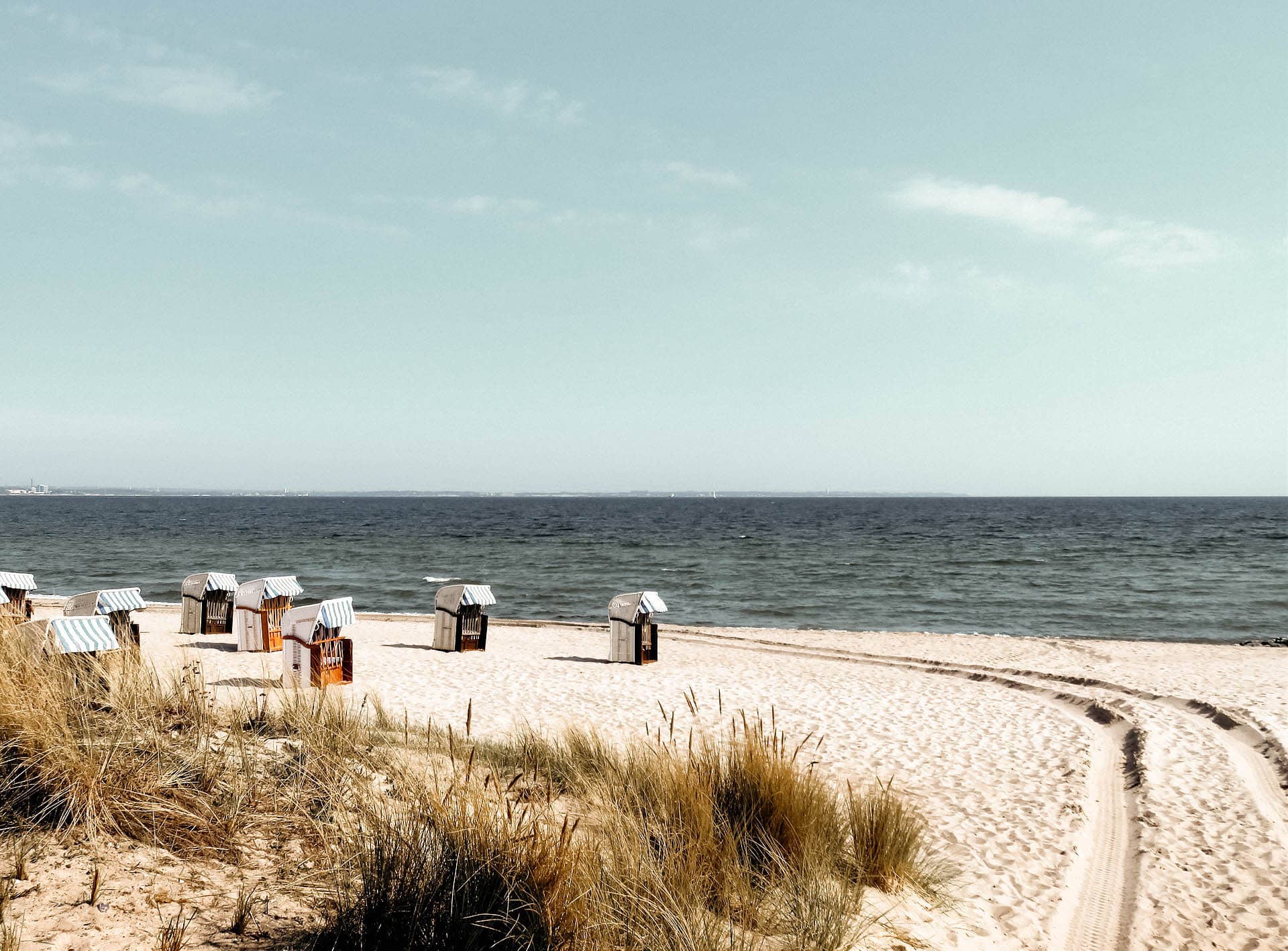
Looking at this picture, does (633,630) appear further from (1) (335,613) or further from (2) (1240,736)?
(2) (1240,736)

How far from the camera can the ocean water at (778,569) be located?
24.8 m

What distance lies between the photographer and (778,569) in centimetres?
3750

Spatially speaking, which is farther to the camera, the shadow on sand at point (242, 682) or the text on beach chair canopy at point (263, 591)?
the text on beach chair canopy at point (263, 591)

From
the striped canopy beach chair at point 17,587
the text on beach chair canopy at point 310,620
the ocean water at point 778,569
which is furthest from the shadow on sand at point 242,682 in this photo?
the ocean water at point 778,569

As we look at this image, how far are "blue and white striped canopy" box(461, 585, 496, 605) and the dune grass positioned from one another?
942 cm

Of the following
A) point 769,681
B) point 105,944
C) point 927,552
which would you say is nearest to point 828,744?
point 769,681

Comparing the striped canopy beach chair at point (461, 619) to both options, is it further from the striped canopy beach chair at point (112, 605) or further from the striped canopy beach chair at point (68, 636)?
the striped canopy beach chair at point (68, 636)

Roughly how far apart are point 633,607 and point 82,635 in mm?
8956

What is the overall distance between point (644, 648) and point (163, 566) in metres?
30.0

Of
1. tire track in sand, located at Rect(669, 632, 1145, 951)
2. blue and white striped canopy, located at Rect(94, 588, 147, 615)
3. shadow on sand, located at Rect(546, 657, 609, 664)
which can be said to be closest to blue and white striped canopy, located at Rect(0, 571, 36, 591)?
blue and white striped canopy, located at Rect(94, 588, 147, 615)

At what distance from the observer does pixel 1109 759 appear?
8.90 m

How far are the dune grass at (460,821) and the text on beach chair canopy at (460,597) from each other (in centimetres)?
944

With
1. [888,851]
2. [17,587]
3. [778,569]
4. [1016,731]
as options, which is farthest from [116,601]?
[778,569]

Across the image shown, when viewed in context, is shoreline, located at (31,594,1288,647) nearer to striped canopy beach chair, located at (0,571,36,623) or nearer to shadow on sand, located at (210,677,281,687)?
striped canopy beach chair, located at (0,571,36,623)
